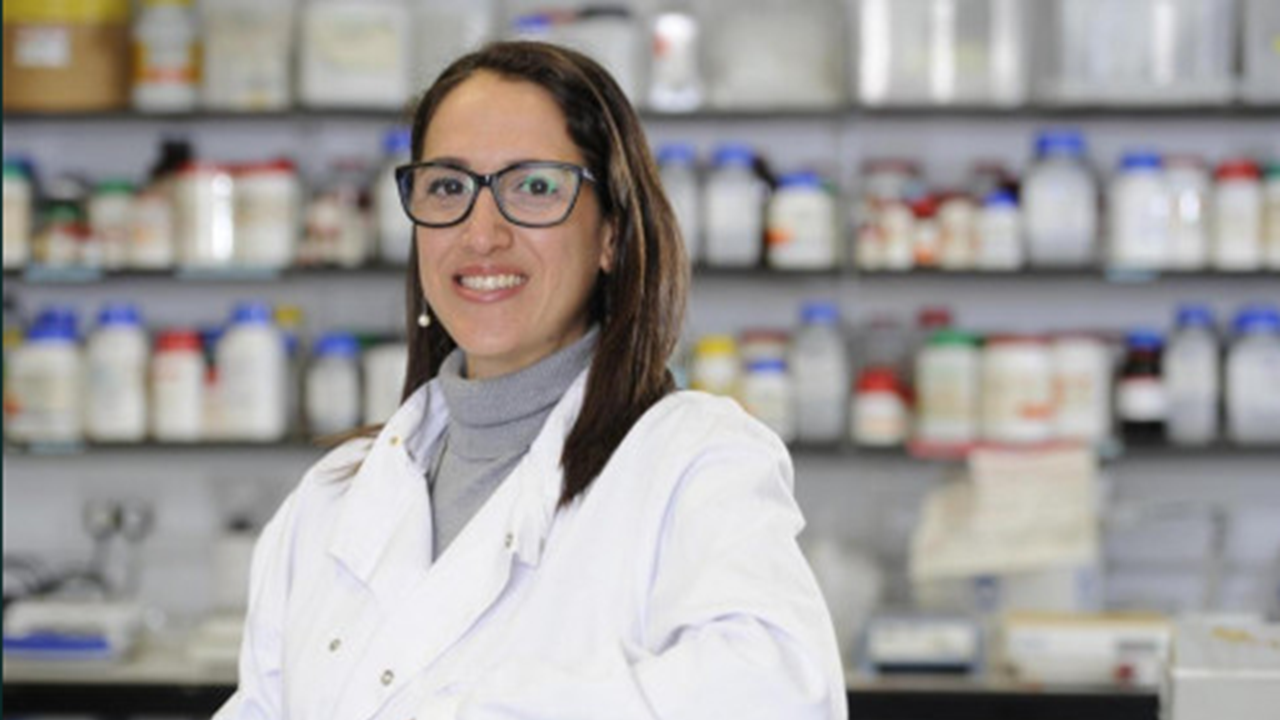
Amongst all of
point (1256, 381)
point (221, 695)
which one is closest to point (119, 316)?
point (221, 695)

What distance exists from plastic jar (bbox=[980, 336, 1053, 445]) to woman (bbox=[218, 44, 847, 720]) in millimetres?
2390

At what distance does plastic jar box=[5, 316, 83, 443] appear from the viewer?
4.11m

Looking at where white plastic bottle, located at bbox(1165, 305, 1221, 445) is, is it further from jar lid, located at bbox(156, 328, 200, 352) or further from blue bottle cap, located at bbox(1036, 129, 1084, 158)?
jar lid, located at bbox(156, 328, 200, 352)

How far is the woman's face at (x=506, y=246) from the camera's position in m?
1.65

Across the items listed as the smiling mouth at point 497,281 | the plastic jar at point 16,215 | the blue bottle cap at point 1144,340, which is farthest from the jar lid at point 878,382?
the smiling mouth at point 497,281

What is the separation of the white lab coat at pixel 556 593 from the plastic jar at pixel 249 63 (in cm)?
254

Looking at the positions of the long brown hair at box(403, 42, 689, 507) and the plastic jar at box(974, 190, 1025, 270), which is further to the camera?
the plastic jar at box(974, 190, 1025, 270)

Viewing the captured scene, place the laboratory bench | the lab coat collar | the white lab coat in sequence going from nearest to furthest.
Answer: the white lab coat → the lab coat collar → the laboratory bench

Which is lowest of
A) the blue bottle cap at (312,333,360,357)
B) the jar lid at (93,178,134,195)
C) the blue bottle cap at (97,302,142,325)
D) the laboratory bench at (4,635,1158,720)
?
the laboratory bench at (4,635,1158,720)

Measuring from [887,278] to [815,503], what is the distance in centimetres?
51

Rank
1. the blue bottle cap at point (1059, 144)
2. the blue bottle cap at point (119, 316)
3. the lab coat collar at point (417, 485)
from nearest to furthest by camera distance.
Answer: the lab coat collar at point (417, 485) → the blue bottle cap at point (1059, 144) → the blue bottle cap at point (119, 316)

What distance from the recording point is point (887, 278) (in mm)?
4273

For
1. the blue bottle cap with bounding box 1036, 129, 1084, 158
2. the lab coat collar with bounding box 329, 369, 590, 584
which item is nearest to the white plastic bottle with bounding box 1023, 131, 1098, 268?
the blue bottle cap with bounding box 1036, 129, 1084, 158

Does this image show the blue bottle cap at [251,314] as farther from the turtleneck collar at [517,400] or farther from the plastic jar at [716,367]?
the turtleneck collar at [517,400]
